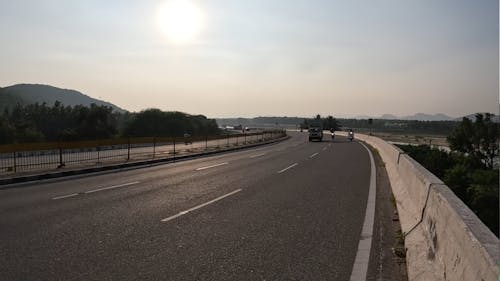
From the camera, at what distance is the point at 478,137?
56906mm

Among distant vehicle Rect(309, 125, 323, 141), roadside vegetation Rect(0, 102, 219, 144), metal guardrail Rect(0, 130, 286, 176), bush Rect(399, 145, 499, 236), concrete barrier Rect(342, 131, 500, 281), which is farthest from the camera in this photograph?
roadside vegetation Rect(0, 102, 219, 144)

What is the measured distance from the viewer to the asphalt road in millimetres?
5621

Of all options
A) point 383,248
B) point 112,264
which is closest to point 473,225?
point 383,248

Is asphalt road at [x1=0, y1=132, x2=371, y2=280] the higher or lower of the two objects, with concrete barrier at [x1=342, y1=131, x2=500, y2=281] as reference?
lower

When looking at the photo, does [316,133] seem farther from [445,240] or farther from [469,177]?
[445,240]

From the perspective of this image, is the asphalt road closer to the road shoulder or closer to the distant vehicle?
the road shoulder

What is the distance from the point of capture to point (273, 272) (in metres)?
5.56

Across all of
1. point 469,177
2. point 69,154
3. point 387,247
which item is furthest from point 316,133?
point 387,247

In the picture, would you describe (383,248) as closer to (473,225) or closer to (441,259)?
(441,259)

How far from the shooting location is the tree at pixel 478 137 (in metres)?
56.3

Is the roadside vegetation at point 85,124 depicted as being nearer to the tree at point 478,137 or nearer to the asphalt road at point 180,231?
the tree at point 478,137

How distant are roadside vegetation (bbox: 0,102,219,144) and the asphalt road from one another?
55.1 m

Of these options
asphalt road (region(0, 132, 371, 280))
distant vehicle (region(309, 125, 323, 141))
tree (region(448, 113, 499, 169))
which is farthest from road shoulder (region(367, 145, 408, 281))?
tree (region(448, 113, 499, 169))

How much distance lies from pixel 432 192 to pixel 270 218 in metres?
3.78
